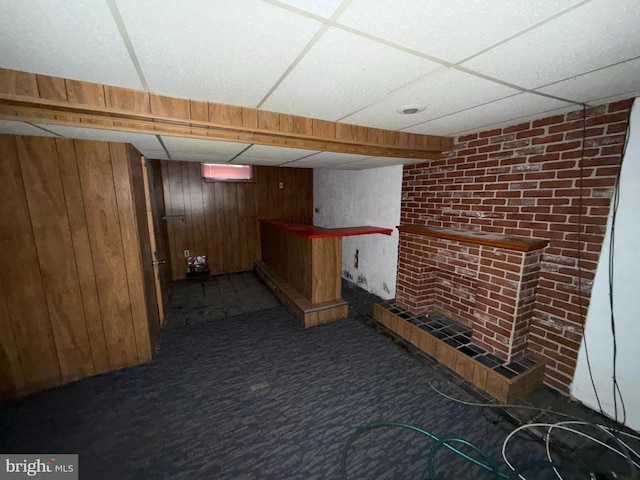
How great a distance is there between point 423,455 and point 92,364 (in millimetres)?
2775

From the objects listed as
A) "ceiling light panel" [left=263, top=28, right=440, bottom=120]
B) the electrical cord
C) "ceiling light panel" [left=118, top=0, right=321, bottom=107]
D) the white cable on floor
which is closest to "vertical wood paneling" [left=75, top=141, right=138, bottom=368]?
"ceiling light panel" [left=118, top=0, right=321, bottom=107]

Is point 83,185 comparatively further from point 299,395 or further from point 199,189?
point 199,189

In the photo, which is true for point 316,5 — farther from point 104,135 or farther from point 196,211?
point 196,211

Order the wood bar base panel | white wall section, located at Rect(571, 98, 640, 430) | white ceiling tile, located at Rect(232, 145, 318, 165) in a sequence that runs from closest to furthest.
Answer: white wall section, located at Rect(571, 98, 640, 430), white ceiling tile, located at Rect(232, 145, 318, 165), the wood bar base panel

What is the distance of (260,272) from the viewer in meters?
4.85

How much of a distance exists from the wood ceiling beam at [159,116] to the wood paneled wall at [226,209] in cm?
335

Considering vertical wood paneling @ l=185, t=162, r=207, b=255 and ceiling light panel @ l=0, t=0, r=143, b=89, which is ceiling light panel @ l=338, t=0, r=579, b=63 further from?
vertical wood paneling @ l=185, t=162, r=207, b=255

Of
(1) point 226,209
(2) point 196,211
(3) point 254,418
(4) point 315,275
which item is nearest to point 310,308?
(4) point 315,275

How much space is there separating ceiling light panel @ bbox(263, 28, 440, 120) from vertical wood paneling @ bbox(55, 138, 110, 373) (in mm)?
1647

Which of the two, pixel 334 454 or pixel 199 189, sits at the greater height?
pixel 199 189

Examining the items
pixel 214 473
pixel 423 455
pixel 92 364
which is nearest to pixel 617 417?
pixel 423 455

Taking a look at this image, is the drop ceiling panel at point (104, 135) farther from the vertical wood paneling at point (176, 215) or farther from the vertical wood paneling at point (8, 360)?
the vertical wood paneling at point (176, 215)

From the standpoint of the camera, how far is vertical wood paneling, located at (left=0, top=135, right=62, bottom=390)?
1793 millimetres

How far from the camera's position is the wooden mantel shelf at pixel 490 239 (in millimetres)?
1900
